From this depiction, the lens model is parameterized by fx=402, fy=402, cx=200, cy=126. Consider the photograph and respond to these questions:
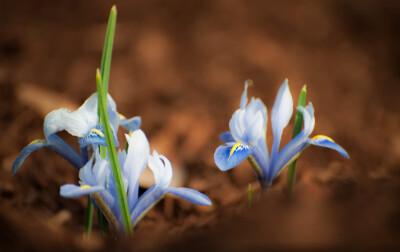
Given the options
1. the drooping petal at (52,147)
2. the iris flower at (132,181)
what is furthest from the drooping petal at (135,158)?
the drooping petal at (52,147)

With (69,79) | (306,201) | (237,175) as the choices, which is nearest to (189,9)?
(69,79)

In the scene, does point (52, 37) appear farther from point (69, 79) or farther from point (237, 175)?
point (237, 175)

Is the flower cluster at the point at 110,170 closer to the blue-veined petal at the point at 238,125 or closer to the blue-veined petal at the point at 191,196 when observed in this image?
the blue-veined petal at the point at 191,196

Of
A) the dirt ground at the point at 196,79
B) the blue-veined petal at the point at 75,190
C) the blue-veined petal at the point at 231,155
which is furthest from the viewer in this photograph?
the dirt ground at the point at 196,79

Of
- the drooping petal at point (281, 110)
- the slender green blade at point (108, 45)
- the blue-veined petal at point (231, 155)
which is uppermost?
the slender green blade at point (108, 45)

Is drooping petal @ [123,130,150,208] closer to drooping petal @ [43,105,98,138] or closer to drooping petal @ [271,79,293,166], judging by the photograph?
drooping petal @ [43,105,98,138]

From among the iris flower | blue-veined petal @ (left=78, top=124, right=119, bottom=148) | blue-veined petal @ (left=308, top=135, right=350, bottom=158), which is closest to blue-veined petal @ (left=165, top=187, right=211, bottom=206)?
the iris flower

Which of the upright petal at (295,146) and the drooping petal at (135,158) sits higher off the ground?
the upright petal at (295,146)
